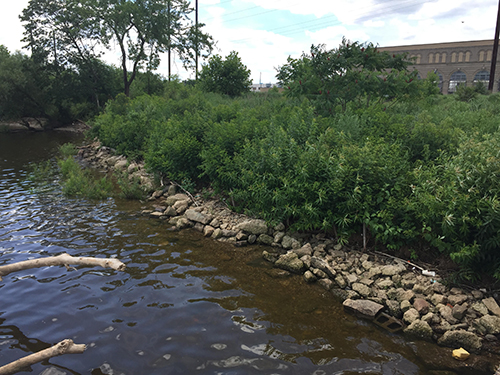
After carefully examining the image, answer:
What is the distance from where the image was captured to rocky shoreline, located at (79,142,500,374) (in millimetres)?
4371

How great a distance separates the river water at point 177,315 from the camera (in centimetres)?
395

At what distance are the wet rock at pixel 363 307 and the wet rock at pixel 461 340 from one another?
0.85 m

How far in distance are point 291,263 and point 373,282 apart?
145 cm

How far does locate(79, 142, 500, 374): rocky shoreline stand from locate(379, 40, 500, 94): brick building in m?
62.7

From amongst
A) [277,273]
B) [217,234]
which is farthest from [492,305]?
[217,234]

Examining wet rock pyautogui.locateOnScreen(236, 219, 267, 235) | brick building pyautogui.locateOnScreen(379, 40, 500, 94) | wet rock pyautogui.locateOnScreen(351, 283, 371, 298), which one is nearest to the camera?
wet rock pyautogui.locateOnScreen(351, 283, 371, 298)

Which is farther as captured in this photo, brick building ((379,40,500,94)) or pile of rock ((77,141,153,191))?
brick building ((379,40,500,94))

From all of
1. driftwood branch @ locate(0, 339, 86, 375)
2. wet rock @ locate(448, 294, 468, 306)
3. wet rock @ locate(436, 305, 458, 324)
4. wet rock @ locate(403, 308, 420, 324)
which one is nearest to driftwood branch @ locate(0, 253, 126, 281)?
driftwood branch @ locate(0, 339, 86, 375)

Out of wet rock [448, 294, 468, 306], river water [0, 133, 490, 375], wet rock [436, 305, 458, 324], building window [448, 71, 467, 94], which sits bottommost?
river water [0, 133, 490, 375]

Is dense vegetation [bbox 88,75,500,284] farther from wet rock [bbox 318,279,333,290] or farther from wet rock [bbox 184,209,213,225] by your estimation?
wet rock [bbox 318,279,333,290]

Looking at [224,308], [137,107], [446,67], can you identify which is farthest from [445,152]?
[446,67]

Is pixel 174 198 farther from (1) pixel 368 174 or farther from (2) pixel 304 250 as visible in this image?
(1) pixel 368 174

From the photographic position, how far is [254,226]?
7.56 m

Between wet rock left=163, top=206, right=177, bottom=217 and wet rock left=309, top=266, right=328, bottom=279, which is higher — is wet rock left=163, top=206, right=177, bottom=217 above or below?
above
